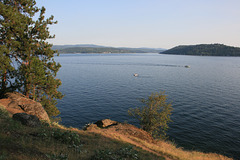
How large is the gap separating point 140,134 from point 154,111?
22.2ft

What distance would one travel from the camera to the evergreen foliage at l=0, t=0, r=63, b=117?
24.7 metres

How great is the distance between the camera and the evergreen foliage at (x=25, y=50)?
24703 mm

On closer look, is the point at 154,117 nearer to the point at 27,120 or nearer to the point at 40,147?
the point at 27,120

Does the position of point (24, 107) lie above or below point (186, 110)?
above

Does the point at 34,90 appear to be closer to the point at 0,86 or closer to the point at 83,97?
the point at 0,86

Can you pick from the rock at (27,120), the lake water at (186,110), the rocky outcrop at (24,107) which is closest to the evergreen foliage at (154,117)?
the lake water at (186,110)

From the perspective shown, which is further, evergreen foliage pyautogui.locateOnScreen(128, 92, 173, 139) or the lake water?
the lake water

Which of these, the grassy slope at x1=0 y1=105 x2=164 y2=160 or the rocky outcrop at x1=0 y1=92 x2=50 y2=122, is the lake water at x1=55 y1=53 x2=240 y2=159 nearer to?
the rocky outcrop at x1=0 y1=92 x2=50 y2=122

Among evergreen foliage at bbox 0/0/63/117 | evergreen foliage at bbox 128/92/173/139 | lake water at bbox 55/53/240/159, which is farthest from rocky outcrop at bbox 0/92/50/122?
lake water at bbox 55/53/240/159

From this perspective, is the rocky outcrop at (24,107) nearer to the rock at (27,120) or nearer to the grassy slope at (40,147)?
the rock at (27,120)

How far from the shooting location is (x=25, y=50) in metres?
26.9

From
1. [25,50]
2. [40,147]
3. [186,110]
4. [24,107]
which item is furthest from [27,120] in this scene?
[186,110]

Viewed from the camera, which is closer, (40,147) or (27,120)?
(40,147)

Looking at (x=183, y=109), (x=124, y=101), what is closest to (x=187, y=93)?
(x=183, y=109)
